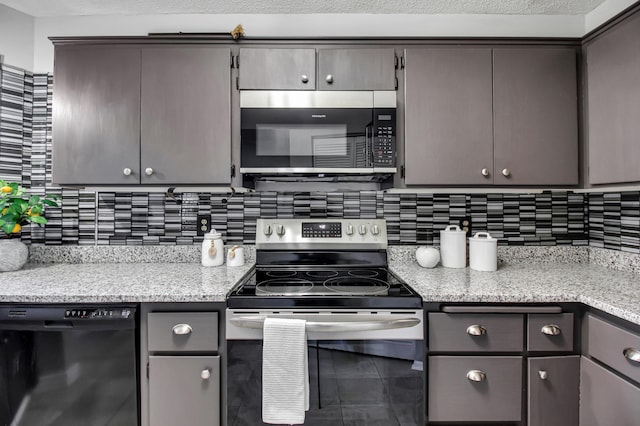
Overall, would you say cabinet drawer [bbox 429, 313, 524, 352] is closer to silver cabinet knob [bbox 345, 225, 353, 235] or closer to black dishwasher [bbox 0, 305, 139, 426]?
silver cabinet knob [bbox 345, 225, 353, 235]

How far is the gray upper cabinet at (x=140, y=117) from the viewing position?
5.47ft

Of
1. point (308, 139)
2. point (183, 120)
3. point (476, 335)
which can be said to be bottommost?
point (476, 335)

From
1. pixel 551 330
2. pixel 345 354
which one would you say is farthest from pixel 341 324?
pixel 551 330

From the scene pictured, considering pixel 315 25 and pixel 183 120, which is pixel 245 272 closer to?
pixel 183 120

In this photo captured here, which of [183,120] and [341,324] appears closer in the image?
[341,324]

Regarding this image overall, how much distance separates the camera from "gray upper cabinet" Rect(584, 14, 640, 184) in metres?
1.41

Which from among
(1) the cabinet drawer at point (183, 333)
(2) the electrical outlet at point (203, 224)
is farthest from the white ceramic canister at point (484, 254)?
(2) the electrical outlet at point (203, 224)

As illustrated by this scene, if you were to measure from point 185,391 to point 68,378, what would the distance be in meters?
0.50

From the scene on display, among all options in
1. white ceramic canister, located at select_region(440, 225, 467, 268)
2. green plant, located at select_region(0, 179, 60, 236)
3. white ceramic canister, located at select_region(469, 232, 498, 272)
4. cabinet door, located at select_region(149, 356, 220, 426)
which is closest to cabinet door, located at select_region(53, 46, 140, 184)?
green plant, located at select_region(0, 179, 60, 236)

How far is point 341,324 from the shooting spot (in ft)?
4.23

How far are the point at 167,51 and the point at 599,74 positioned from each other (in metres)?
2.17

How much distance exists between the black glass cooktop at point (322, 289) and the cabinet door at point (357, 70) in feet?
3.26

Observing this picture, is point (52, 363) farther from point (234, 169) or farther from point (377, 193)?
point (377, 193)

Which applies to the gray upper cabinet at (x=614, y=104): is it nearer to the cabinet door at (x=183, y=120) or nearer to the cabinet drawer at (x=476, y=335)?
the cabinet drawer at (x=476, y=335)
